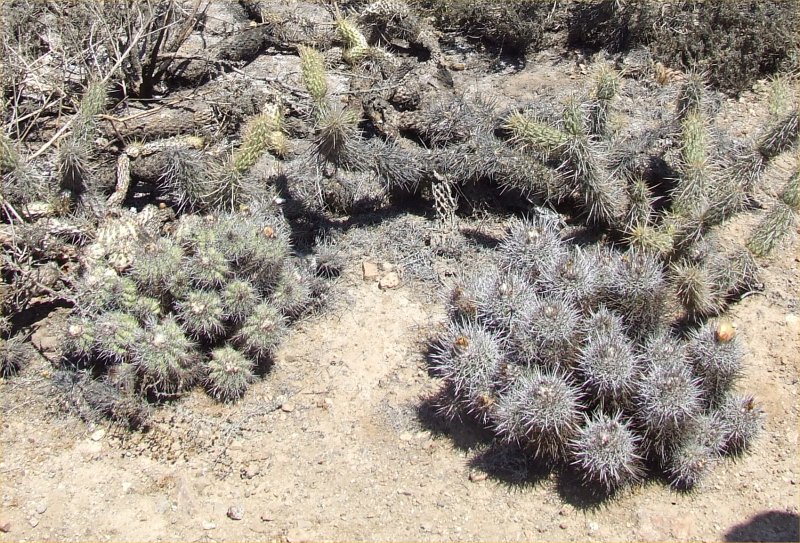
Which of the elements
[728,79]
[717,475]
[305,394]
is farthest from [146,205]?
[728,79]

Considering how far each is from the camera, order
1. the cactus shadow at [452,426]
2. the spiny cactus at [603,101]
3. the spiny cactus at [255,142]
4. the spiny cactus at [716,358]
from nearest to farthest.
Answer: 1. the spiny cactus at [716,358]
2. the cactus shadow at [452,426]
3. the spiny cactus at [603,101]
4. the spiny cactus at [255,142]

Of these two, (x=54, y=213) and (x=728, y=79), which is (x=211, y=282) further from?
(x=728, y=79)

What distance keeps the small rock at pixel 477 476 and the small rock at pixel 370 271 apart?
1.52m

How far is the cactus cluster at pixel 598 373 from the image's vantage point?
3.10 m

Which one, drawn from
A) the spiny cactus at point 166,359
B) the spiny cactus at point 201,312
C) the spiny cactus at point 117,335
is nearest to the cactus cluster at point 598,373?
the spiny cactus at point 201,312

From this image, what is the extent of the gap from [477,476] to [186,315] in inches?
66.3

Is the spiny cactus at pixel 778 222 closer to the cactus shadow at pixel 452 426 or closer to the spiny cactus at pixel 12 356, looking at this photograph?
the cactus shadow at pixel 452 426

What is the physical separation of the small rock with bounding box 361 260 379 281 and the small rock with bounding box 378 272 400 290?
62 millimetres

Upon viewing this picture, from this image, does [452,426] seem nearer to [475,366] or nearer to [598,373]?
[475,366]

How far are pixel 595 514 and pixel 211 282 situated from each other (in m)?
2.21

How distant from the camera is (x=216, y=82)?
5.81 m

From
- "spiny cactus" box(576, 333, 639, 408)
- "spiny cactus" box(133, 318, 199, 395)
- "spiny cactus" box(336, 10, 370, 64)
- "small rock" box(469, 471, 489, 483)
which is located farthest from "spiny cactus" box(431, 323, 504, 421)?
"spiny cactus" box(336, 10, 370, 64)

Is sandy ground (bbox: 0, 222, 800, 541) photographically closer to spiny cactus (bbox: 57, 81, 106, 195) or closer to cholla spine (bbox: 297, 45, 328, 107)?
spiny cactus (bbox: 57, 81, 106, 195)

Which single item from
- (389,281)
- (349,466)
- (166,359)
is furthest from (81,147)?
(349,466)
